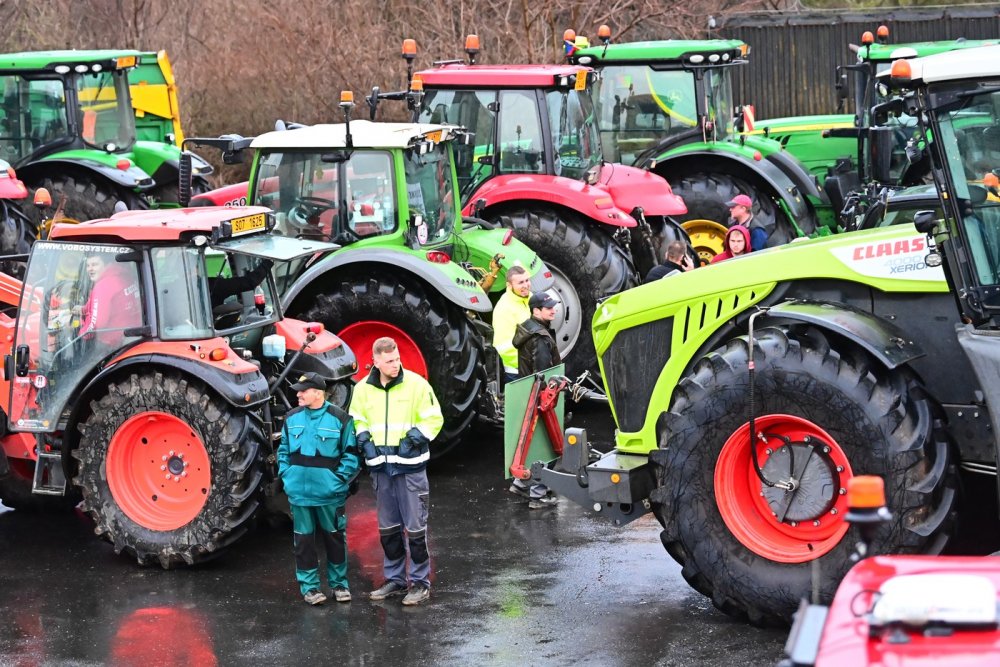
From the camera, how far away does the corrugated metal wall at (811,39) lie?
82.2 feet

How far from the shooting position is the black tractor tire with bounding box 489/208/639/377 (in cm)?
1249

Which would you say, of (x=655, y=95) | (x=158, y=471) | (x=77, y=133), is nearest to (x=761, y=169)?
(x=655, y=95)

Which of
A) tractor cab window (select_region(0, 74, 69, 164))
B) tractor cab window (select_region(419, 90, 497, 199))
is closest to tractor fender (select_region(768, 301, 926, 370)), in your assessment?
tractor cab window (select_region(419, 90, 497, 199))

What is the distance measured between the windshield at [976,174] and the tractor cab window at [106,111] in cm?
1129

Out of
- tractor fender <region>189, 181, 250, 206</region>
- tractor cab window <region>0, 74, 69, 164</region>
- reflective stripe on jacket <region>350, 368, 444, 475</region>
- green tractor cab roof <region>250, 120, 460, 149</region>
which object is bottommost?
reflective stripe on jacket <region>350, 368, 444, 475</region>

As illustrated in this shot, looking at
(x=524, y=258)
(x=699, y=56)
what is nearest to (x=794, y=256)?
(x=524, y=258)

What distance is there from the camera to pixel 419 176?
36.7 ft

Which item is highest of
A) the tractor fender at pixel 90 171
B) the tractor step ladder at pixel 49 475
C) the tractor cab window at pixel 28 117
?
the tractor cab window at pixel 28 117

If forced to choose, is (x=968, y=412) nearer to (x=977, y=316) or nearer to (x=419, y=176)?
(x=977, y=316)

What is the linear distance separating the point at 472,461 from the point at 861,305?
4.39 metres

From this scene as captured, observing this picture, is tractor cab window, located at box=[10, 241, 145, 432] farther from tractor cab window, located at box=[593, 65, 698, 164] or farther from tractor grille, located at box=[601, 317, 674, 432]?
tractor cab window, located at box=[593, 65, 698, 164]

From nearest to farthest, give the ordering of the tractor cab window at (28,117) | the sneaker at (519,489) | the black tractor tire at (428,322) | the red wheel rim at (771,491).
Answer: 1. the red wheel rim at (771,491)
2. the sneaker at (519,489)
3. the black tractor tire at (428,322)
4. the tractor cab window at (28,117)

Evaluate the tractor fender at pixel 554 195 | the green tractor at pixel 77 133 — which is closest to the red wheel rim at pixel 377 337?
the tractor fender at pixel 554 195

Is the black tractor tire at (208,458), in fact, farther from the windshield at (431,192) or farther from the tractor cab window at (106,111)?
the tractor cab window at (106,111)
